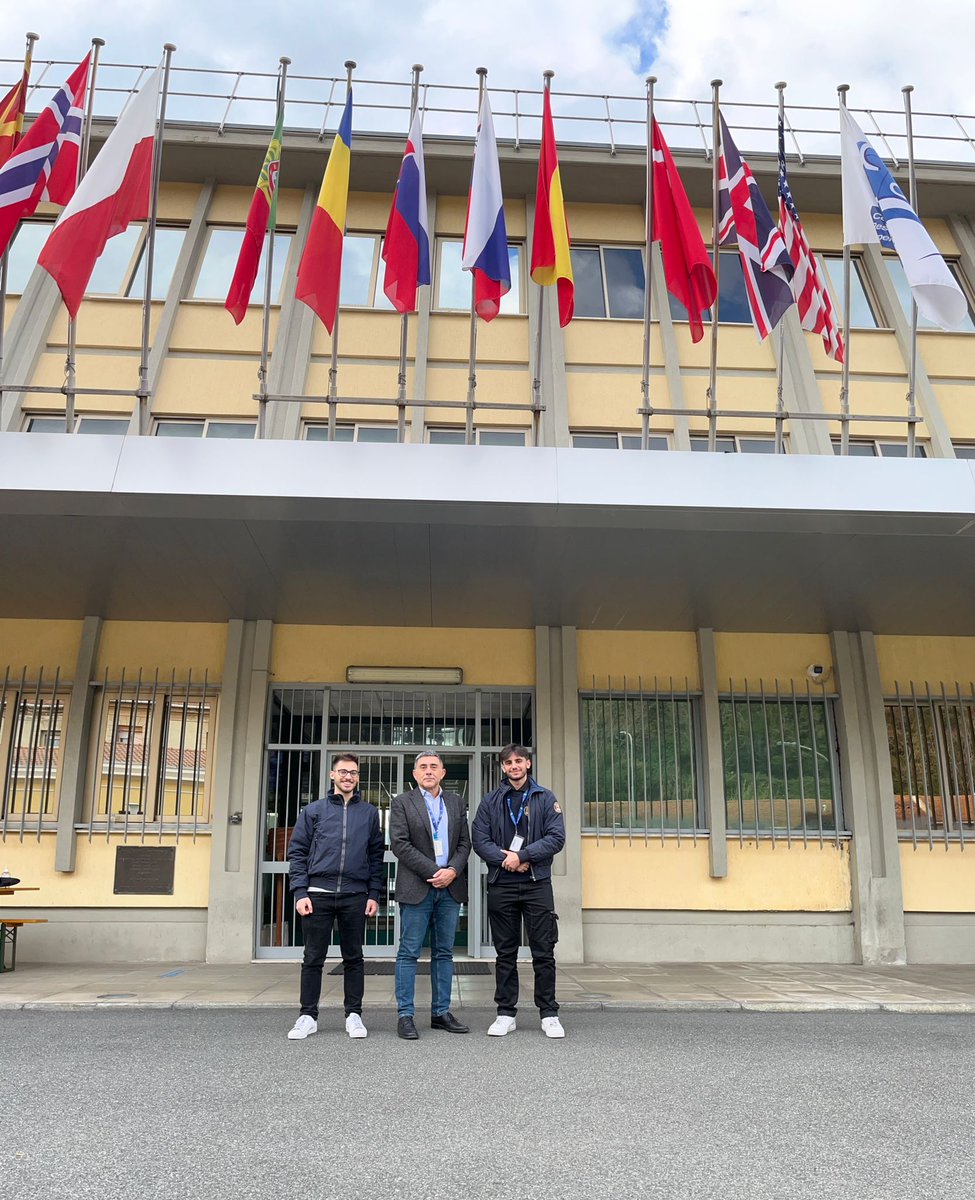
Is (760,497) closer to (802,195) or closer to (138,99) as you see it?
(138,99)

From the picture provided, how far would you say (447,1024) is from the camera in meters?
6.10

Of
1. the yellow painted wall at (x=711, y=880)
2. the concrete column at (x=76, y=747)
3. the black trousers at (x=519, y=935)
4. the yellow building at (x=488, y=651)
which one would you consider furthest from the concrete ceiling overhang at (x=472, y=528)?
the black trousers at (x=519, y=935)

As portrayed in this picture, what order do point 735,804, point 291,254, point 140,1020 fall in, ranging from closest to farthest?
point 140,1020 < point 735,804 < point 291,254

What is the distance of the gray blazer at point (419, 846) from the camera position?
20.1ft

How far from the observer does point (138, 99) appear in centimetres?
831

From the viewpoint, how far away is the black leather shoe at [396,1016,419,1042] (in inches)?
228

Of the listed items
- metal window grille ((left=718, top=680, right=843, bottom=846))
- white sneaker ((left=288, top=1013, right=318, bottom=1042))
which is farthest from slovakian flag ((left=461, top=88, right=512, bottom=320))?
white sneaker ((left=288, top=1013, right=318, bottom=1042))

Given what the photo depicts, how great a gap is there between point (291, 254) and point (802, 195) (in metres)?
7.16

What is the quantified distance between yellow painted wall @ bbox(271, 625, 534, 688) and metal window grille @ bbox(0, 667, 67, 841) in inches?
102

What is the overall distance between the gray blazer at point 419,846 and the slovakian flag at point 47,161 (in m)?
5.99

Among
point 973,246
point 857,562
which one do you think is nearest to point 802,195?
point 973,246

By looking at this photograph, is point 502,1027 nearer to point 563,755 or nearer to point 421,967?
point 421,967

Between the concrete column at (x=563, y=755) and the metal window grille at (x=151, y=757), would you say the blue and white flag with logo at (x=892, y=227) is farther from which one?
the metal window grille at (x=151, y=757)

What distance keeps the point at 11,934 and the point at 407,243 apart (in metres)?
8.25
